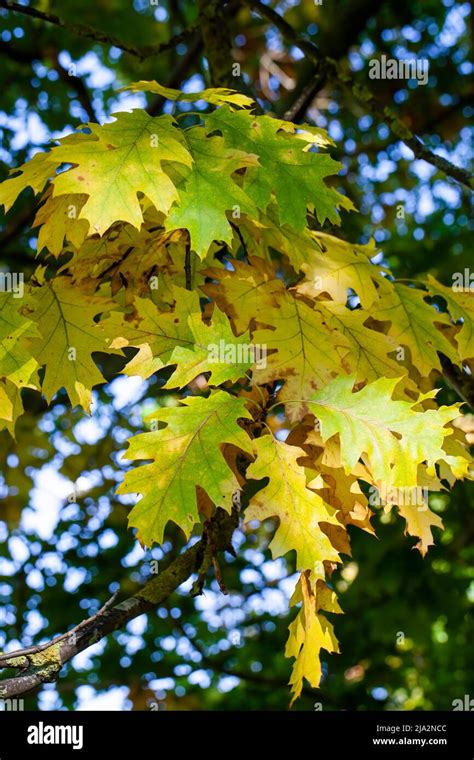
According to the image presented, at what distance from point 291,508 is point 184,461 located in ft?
0.73

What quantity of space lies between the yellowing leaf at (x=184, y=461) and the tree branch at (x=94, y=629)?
159 mm

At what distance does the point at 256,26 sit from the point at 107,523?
3.52 meters

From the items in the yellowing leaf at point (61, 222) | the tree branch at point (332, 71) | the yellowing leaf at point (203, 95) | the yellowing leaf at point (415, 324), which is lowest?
the yellowing leaf at point (415, 324)

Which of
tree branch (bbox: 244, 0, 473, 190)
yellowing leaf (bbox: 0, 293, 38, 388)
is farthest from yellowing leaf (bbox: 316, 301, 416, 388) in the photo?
tree branch (bbox: 244, 0, 473, 190)

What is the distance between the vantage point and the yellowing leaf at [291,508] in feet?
5.35

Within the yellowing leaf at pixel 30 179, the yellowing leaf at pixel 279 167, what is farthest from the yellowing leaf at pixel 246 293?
the yellowing leaf at pixel 30 179

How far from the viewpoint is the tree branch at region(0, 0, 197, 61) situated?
2656 millimetres

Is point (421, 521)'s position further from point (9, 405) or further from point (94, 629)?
point (9, 405)

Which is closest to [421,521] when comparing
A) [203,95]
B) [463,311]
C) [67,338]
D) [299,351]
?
[299,351]

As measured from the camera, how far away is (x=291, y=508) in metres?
1.65

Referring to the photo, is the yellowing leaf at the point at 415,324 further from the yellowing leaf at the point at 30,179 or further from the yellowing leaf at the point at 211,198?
the yellowing leaf at the point at 30,179

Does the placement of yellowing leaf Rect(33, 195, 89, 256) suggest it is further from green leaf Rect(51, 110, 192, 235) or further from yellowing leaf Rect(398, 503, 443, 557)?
yellowing leaf Rect(398, 503, 443, 557)

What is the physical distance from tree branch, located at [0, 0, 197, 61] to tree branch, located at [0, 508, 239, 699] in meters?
1.67
